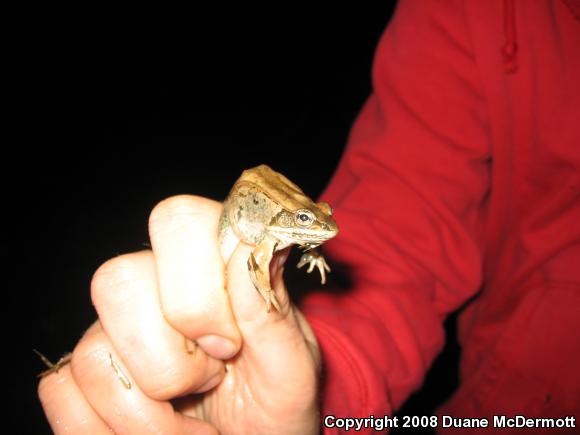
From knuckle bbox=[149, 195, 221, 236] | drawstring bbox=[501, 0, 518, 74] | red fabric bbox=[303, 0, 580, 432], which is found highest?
drawstring bbox=[501, 0, 518, 74]

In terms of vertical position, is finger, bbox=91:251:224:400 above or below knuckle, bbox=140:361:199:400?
above

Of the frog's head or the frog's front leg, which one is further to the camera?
the frog's head

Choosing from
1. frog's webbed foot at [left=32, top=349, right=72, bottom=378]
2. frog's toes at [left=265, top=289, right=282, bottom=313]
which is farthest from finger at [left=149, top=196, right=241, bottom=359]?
frog's webbed foot at [left=32, top=349, right=72, bottom=378]

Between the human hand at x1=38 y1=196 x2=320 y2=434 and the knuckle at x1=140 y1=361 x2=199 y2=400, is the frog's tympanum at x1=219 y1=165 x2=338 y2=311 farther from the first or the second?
the knuckle at x1=140 y1=361 x2=199 y2=400

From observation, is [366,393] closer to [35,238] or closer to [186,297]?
[186,297]

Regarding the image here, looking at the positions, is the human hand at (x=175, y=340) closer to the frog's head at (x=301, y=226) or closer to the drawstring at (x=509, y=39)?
the frog's head at (x=301, y=226)

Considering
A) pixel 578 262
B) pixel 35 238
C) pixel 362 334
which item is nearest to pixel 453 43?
pixel 578 262

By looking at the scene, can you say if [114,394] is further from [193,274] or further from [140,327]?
[193,274]
